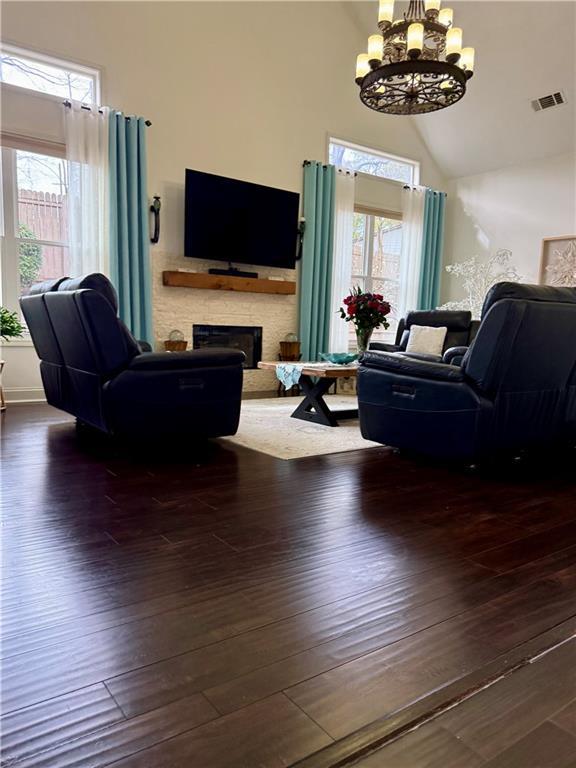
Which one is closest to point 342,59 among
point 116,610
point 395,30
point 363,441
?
point 395,30

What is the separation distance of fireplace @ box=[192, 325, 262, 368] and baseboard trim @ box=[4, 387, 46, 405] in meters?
1.66

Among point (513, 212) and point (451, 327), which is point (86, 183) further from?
point (513, 212)

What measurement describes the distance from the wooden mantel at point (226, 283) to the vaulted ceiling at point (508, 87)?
9.54 feet

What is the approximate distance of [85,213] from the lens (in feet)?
16.4

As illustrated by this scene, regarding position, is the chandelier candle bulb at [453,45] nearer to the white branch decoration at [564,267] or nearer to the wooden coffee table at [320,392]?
the wooden coffee table at [320,392]

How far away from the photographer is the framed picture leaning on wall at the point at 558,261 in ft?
21.6

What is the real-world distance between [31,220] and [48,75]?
1335mm

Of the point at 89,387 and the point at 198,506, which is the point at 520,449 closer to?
the point at 198,506

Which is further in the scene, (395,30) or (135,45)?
(135,45)

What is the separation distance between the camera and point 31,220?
4980mm

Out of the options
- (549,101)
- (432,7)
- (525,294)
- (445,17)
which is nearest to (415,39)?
(432,7)

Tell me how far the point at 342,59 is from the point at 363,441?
5353 millimetres

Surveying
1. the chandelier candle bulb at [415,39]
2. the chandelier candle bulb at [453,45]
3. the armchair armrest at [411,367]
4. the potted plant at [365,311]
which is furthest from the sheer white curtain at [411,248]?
the armchair armrest at [411,367]

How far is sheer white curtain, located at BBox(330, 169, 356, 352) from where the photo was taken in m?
6.79
